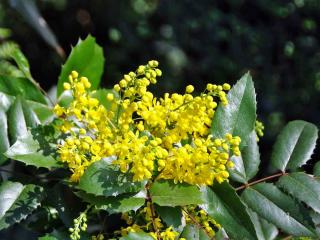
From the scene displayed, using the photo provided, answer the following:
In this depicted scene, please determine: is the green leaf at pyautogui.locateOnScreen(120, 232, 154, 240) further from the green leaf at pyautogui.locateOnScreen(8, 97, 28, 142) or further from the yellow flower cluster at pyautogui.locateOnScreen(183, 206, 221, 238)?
the green leaf at pyautogui.locateOnScreen(8, 97, 28, 142)

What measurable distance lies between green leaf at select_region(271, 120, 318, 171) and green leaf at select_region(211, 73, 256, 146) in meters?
0.15

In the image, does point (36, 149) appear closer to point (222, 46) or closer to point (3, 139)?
point (3, 139)

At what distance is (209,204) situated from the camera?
122 centimetres

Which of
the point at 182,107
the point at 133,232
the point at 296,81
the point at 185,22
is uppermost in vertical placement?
the point at 182,107

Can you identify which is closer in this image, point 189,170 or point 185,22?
point 189,170

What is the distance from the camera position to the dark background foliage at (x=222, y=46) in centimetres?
316

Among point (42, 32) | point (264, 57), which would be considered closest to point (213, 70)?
point (264, 57)

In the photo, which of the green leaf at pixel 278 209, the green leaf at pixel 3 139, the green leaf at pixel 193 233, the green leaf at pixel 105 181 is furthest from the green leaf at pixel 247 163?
the green leaf at pixel 3 139

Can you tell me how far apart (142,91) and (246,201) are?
1.12 ft

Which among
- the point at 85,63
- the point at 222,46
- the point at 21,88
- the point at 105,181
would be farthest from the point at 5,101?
the point at 222,46

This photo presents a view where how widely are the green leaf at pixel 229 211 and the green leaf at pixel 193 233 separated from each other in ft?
0.15

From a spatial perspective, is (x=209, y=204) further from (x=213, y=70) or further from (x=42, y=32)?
(x=213, y=70)

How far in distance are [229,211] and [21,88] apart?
0.67 metres

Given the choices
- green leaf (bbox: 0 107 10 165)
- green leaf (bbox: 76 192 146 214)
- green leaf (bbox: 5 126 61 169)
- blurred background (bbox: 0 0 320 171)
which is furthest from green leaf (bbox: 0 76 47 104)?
blurred background (bbox: 0 0 320 171)
